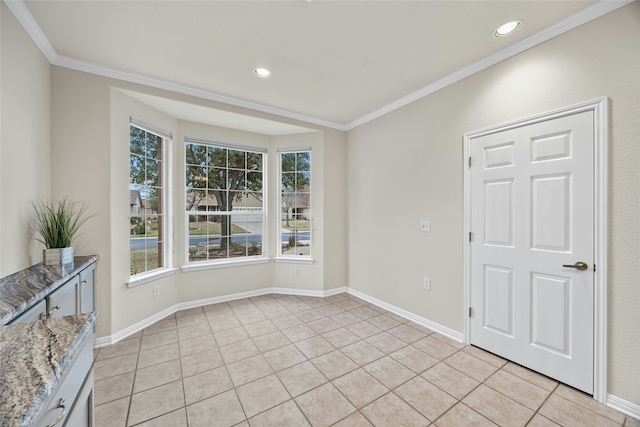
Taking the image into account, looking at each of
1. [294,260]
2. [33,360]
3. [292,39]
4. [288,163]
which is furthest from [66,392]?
[288,163]

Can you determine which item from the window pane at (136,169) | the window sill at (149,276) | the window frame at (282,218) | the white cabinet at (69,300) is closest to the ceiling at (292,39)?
the window pane at (136,169)

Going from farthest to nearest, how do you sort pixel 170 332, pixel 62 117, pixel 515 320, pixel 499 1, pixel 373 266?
pixel 373 266, pixel 170 332, pixel 62 117, pixel 515 320, pixel 499 1

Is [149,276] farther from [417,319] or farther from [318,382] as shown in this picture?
[417,319]

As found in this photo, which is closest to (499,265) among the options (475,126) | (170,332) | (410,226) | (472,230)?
(472,230)

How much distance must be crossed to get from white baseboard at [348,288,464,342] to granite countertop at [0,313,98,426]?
9.53ft

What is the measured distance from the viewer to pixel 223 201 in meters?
3.82

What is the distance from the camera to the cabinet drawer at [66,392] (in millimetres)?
681

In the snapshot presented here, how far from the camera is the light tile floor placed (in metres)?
1.67

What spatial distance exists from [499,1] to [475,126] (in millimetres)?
992

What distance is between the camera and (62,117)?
7.76 ft

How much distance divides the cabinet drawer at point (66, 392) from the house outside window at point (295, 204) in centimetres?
319

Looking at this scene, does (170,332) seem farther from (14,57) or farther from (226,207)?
(14,57)

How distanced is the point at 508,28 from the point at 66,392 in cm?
320

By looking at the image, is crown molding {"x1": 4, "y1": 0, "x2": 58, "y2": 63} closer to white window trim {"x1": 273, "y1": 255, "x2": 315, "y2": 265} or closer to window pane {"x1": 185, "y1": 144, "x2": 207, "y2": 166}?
window pane {"x1": 185, "y1": 144, "x2": 207, "y2": 166}
